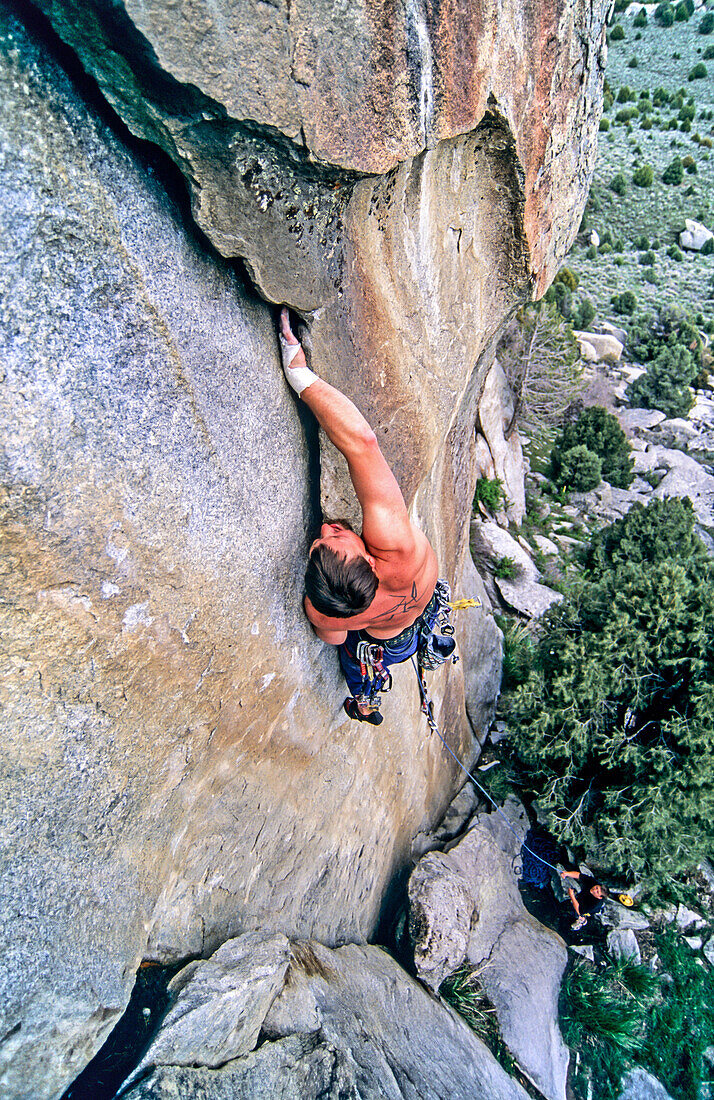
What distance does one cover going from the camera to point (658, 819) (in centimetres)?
619

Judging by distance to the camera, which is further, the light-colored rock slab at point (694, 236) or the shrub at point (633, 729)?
the light-colored rock slab at point (694, 236)

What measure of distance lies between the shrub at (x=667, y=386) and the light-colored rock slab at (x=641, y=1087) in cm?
1848

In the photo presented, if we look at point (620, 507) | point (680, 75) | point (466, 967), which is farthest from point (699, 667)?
point (680, 75)

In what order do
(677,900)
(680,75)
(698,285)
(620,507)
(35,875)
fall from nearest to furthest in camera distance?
(35,875) → (677,900) → (620,507) → (698,285) → (680,75)

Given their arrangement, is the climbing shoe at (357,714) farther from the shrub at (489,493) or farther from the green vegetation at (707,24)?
the green vegetation at (707,24)

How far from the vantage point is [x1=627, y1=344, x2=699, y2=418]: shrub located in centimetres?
1958

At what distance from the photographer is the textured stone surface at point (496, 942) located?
475cm

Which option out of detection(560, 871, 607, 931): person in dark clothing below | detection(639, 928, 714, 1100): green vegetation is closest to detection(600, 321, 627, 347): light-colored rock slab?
detection(560, 871, 607, 931): person in dark clothing below

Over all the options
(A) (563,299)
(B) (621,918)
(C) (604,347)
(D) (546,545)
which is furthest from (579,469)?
(A) (563,299)

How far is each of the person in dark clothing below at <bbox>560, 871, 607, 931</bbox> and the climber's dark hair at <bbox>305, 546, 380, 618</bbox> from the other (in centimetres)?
538

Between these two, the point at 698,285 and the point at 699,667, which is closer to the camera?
the point at 699,667

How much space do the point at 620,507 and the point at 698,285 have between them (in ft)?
68.8

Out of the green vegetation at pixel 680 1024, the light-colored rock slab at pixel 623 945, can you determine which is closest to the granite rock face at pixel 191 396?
the light-colored rock slab at pixel 623 945

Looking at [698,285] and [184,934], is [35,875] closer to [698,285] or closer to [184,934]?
[184,934]
